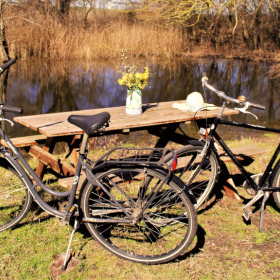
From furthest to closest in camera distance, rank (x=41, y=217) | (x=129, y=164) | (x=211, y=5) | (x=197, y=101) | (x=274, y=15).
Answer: (x=274, y=15) < (x=211, y=5) < (x=197, y=101) < (x=41, y=217) < (x=129, y=164)

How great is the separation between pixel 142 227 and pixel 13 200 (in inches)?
48.3

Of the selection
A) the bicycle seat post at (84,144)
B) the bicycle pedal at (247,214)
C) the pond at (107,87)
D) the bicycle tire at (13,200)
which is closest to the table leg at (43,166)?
the bicycle tire at (13,200)

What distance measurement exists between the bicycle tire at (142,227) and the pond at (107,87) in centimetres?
381

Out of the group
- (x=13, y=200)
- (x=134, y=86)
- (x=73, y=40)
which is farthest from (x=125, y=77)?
(x=73, y=40)

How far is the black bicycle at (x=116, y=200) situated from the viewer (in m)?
2.25

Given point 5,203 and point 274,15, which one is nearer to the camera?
point 5,203

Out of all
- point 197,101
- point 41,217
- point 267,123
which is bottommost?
point 267,123

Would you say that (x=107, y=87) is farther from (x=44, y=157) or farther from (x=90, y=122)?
(x=90, y=122)

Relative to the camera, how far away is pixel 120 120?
3.20 metres

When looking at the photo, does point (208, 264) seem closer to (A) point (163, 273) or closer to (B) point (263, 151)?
(A) point (163, 273)

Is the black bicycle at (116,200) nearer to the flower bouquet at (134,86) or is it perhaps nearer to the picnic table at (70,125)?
the picnic table at (70,125)

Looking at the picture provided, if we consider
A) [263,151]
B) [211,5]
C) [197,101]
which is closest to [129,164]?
[197,101]

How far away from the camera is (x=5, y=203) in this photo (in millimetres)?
3160

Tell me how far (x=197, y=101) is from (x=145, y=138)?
3.01 metres
